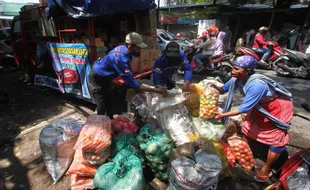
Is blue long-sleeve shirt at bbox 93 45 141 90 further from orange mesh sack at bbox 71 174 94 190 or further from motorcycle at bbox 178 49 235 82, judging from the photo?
motorcycle at bbox 178 49 235 82

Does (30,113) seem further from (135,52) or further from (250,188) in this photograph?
(250,188)

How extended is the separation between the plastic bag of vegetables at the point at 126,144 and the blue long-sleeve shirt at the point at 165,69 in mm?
1240

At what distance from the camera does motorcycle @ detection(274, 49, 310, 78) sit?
6.16m

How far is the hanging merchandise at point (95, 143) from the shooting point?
1915 mm

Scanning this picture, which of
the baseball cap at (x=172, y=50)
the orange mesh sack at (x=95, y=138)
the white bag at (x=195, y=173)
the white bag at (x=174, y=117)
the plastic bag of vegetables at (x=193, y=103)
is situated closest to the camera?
the white bag at (x=195, y=173)

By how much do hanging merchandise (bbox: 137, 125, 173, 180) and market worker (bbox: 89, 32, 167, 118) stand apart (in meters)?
0.58

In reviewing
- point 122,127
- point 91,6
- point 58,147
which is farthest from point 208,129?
point 91,6

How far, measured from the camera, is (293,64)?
21.1 feet

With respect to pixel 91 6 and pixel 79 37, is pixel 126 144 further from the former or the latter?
pixel 79 37

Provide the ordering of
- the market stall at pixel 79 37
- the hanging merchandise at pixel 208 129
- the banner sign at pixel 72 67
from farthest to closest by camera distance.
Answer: the banner sign at pixel 72 67
the market stall at pixel 79 37
the hanging merchandise at pixel 208 129

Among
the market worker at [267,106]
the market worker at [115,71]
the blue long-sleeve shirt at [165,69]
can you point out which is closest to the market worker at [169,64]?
the blue long-sleeve shirt at [165,69]

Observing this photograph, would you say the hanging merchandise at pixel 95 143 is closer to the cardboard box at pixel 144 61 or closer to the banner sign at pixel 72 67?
the banner sign at pixel 72 67

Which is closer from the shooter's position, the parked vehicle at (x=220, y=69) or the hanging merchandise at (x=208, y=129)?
the hanging merchandise at (x=208, y=129)

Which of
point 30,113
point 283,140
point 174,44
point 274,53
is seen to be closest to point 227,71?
point 274,53
